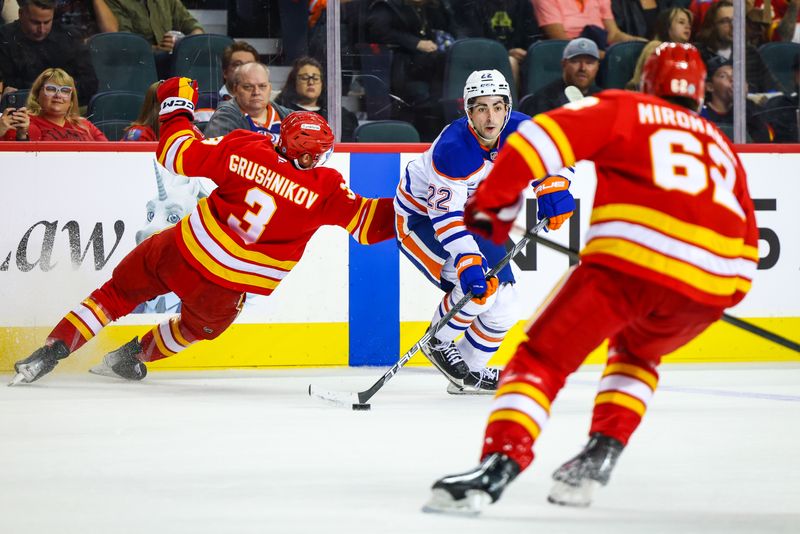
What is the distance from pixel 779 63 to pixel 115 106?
3.15 metres

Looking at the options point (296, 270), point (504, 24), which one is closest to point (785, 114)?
point (504, 24)

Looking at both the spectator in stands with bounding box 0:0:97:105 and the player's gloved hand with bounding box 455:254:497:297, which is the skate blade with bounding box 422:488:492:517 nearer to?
the player's gloved hand with bounding box 455:254:497:297

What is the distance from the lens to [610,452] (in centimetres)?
266

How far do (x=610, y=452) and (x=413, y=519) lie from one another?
0.48 meters

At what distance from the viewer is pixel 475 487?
8.07 feet

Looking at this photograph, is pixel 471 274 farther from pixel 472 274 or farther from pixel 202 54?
pixel 202 54

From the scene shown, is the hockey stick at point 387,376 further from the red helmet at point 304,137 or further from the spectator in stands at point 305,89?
the spectator in stands at point 305,89

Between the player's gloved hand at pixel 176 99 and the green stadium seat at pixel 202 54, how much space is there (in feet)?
1.92

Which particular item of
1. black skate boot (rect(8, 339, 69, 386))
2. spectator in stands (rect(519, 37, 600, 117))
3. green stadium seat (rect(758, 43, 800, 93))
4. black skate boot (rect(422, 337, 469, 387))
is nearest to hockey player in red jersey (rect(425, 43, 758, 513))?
black skate boot (rect(422, 337, 469, 387))

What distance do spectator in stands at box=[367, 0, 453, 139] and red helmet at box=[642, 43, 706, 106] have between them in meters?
2.95

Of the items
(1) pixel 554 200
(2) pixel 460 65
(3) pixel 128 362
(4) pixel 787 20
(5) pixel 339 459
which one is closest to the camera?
(5) pixel 339 459

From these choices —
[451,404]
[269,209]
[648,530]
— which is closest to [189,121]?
[269,209]

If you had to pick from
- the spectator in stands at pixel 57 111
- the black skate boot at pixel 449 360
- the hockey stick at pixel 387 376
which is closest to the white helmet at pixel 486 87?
the hockey stick at pixel 387 376

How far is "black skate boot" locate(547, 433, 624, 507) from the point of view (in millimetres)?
2609
